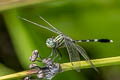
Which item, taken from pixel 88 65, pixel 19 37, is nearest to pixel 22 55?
pixel 19 37

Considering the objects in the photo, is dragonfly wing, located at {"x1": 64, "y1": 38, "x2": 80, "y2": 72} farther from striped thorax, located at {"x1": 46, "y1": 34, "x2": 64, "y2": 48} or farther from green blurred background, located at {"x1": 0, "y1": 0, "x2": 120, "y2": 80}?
green blurred background, located at {"x1": 0, "y1": 0, "x2": 120, "y2": 80}

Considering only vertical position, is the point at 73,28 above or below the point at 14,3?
below

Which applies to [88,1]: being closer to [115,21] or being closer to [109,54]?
[115,21]

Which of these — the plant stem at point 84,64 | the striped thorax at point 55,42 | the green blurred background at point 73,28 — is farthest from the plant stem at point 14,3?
the plant stem at point 84,64

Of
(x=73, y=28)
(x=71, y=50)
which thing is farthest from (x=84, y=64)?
(x=73, y=28)

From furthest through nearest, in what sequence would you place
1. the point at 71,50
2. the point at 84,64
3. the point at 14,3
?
the point at 14,3
the point at 71,50
the point at 84,64

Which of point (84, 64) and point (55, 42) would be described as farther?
point (55, 42)

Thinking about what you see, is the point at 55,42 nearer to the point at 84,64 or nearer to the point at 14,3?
the point at 84,64

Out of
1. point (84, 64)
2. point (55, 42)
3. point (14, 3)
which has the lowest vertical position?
point (84, 64)

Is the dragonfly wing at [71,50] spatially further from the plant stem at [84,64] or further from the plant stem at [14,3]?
the plant stem at [14,3]
